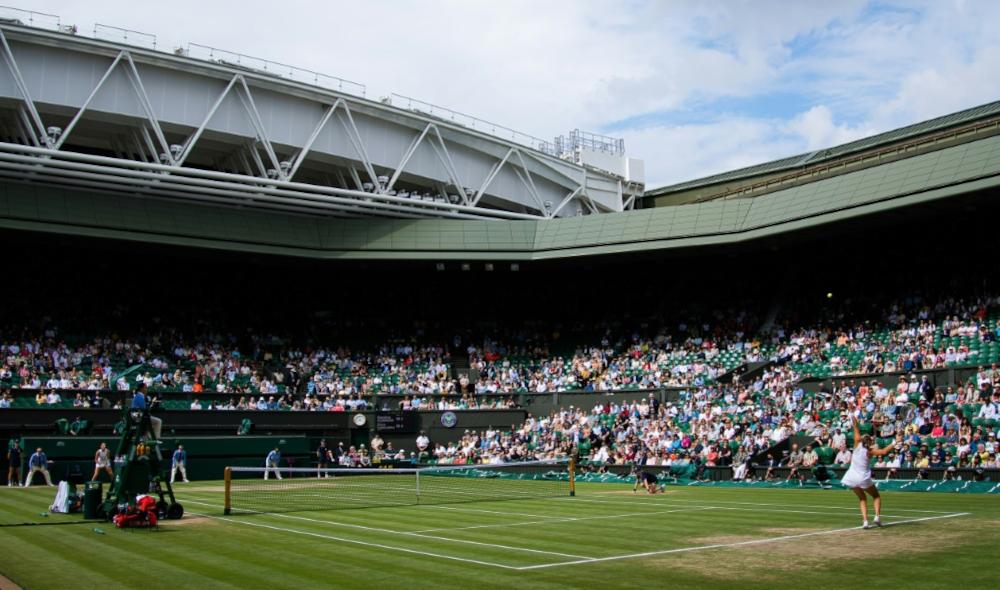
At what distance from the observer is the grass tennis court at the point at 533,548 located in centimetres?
1214

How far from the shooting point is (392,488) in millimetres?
31938

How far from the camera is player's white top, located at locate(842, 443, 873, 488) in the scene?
1664 cm

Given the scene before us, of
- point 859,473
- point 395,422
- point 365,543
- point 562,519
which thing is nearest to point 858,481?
point 859,473

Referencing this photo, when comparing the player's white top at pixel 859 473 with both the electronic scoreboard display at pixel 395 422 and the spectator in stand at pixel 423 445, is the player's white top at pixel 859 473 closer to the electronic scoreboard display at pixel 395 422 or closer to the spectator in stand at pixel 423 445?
the spectator in stand at pixel 423 445

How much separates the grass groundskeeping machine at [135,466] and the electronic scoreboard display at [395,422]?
26772 millimetres

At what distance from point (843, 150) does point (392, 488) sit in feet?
110

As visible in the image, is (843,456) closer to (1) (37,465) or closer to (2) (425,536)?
(2) (425,536)

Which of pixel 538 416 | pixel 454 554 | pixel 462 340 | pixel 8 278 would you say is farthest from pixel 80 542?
pixel 462 340

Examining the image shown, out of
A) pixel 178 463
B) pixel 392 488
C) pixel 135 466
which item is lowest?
pixel 392 488

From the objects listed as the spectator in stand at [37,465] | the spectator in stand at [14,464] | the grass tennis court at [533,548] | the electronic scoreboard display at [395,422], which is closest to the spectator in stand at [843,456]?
the grass tennis court at [533,548]

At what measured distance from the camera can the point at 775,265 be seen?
51.2 metres

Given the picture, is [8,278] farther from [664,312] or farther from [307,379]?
[664,312]

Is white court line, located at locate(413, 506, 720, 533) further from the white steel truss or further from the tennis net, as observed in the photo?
the white steel truss

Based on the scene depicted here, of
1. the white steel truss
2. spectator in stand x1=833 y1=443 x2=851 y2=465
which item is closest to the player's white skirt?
spectator in stand x1=833 y1=443 x2=851 y2=465
